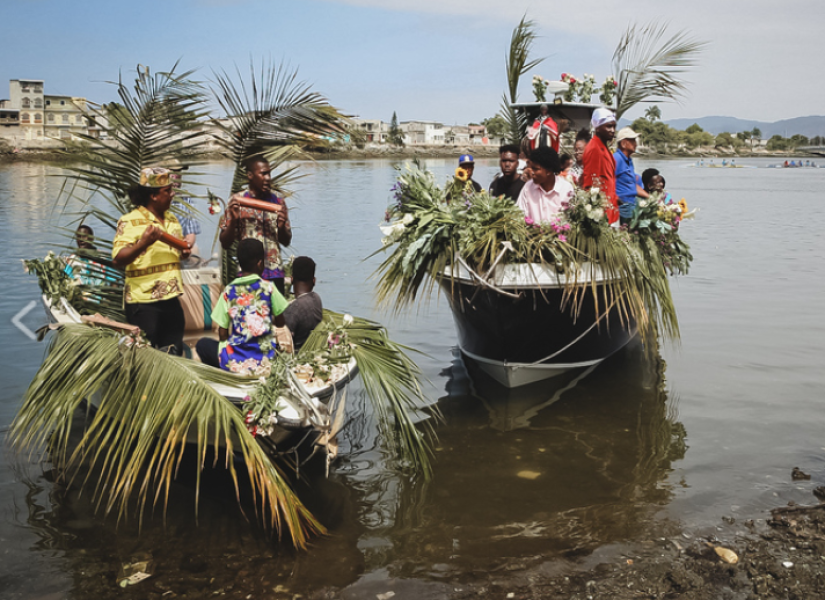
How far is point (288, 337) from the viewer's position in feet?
18.7

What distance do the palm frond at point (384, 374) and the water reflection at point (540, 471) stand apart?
0.41m

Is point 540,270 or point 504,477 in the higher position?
point 540,270

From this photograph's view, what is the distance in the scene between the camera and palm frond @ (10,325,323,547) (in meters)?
4.68

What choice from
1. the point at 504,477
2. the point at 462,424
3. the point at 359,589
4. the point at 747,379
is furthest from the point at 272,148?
the point at 747,379

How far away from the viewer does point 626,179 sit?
8.48 m

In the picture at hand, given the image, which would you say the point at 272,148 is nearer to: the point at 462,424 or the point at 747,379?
the point at 462,424

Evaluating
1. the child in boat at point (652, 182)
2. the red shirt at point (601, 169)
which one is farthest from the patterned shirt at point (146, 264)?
the child in boat at point (652, 182)

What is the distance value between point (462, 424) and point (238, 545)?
3.22 meters

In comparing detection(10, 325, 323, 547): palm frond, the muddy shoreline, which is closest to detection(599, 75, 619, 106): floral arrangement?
detection(10, 325, 323, 547): palm frond

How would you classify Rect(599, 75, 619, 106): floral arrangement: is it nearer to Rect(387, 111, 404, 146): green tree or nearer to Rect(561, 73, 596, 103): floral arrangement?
Rect(561, 73, 596, 103): floral arrangement

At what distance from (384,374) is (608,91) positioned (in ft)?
24.7

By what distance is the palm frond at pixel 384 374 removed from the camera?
5.74 metres

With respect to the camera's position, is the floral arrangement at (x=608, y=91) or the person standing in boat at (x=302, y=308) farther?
the floral arrangement at (x=608, y=91)

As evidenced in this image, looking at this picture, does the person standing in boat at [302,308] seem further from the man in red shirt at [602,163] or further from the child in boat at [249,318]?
the man in red shirt at [602,163]
